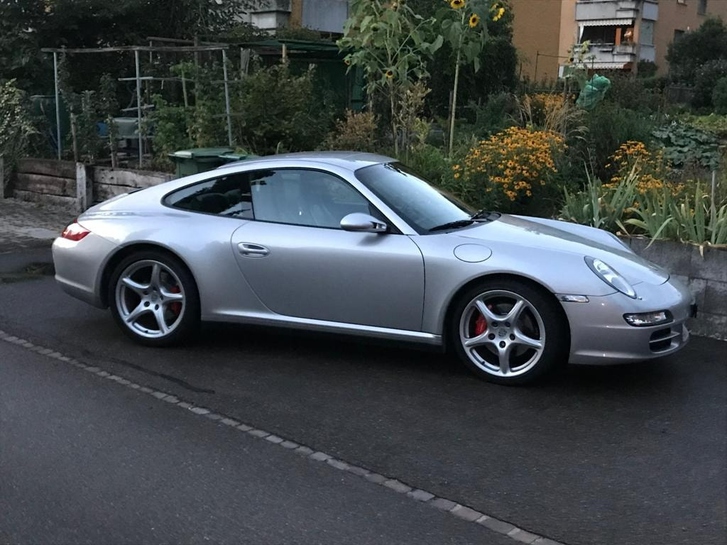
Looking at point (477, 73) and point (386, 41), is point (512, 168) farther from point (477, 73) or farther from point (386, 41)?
point (477, 73)

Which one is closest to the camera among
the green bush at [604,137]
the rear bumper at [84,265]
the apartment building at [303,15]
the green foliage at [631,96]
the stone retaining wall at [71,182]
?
the rear bumper at [84,265]

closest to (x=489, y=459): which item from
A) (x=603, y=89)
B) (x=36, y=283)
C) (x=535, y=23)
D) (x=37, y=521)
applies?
(x=37, y=521)

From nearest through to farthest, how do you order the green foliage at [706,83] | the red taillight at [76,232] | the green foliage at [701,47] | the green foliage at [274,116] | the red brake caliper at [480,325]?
the red brake caliper at [480,325]
the red taillight at [76,232]
the green foliage at [274,116]
the green foliage at [706,83]
the green foliage at [701,47]

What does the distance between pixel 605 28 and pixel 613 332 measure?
139ft

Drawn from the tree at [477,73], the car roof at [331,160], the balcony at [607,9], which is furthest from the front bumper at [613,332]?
the balcony at [607,9]

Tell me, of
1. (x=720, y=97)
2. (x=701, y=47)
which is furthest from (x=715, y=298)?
(x=701, y=47)

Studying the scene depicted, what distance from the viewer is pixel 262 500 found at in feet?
12.6

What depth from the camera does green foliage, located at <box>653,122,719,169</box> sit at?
12711 millimetres

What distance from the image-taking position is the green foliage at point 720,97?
1077 inches

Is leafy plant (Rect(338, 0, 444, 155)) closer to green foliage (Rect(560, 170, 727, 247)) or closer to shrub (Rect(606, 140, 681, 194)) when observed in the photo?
shrub (Rect(606, 140, 681, 194))

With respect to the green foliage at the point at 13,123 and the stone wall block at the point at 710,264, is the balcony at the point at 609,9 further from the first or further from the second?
the stone wall block at the point at 710,264

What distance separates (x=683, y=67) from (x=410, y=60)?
3064cm

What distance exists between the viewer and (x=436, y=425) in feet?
15.6

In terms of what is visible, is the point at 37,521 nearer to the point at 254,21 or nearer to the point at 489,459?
the point at 489,459
